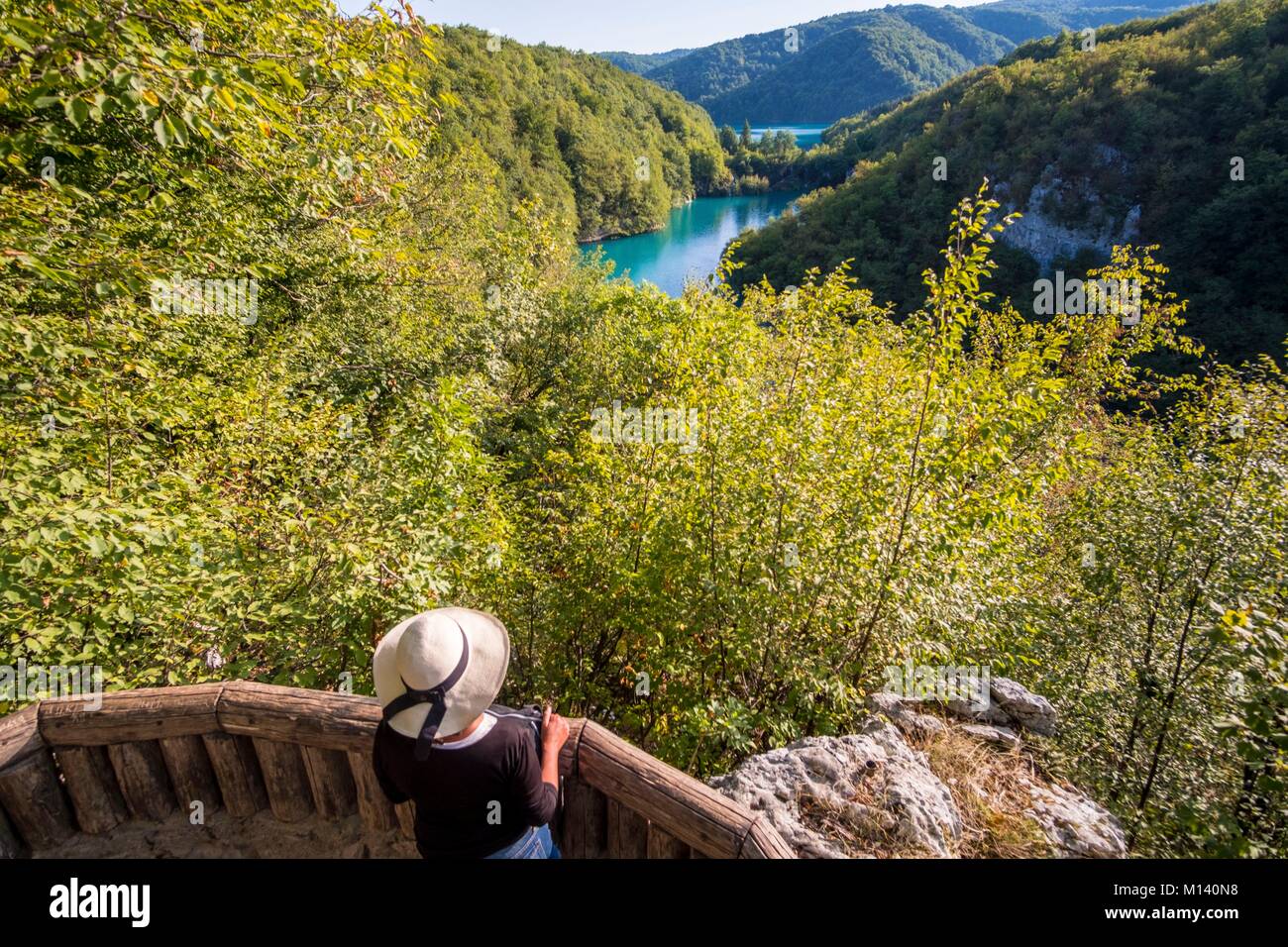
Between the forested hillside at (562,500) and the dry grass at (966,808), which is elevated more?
the forested hillside at (562,500)

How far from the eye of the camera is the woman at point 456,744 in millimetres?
2189

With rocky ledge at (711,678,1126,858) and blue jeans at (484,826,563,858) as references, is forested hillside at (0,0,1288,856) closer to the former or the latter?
rocky ledge at (711,678,1126,858)

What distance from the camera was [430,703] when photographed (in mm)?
2193

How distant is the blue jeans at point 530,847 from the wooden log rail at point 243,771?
34 cm

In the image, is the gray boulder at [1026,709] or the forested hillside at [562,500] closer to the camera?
the forested hillside at [562,500]

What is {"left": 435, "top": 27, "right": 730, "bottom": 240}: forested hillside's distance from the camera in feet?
236

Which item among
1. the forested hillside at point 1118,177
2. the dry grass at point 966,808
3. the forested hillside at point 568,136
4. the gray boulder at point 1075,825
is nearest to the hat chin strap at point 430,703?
the dry grass at point 966,808

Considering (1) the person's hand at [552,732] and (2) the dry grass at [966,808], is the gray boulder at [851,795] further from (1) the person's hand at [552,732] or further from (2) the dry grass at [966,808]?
(1) the person's hand at [552,732]

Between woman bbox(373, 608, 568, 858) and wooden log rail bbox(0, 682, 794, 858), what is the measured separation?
587 mm

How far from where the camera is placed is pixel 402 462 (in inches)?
220

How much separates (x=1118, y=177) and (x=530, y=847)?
78883mm

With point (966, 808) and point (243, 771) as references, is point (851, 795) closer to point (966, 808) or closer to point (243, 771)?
point (966, 808)

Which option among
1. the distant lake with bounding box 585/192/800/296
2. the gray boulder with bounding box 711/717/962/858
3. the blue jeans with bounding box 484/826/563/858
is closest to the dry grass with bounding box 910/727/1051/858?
the gray boulder with bounding box 711/717/962/858

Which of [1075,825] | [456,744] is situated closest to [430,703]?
[456,744]
